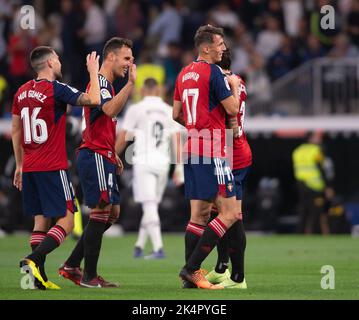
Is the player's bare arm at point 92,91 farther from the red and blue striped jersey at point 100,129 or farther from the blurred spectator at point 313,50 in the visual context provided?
the blurred spectator at point 313,50

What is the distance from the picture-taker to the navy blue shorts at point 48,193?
456 inches

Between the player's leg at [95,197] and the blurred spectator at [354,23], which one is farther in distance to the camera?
the blurred spectator at [354,23]

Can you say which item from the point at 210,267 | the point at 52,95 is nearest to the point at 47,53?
the point at 52,95

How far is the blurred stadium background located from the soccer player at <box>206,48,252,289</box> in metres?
11.6

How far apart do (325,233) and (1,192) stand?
677 cm

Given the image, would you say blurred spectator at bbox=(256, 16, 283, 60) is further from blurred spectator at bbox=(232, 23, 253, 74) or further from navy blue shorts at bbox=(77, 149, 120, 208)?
navy blue shorts at bbox=(77, 149, 120, 208)

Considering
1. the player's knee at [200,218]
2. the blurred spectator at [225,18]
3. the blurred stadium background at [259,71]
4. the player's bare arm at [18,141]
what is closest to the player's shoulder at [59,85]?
the player's bare arm at [18,141]

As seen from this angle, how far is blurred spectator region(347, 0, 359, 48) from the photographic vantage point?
24.7 meters

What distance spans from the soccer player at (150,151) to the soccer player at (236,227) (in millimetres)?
4489

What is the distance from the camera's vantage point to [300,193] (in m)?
23.6

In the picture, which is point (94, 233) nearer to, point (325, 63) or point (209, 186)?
point (209, 186)

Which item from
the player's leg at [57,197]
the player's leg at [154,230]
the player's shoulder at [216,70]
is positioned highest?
the player's shoulder at [216,70]

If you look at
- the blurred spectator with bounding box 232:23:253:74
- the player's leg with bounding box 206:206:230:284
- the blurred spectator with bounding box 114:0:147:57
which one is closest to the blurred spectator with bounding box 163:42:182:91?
the blurred spectator with bounding box 114:0:147:57

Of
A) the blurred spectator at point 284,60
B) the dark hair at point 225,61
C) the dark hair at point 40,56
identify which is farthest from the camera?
the blurred spectator at point 284,60
